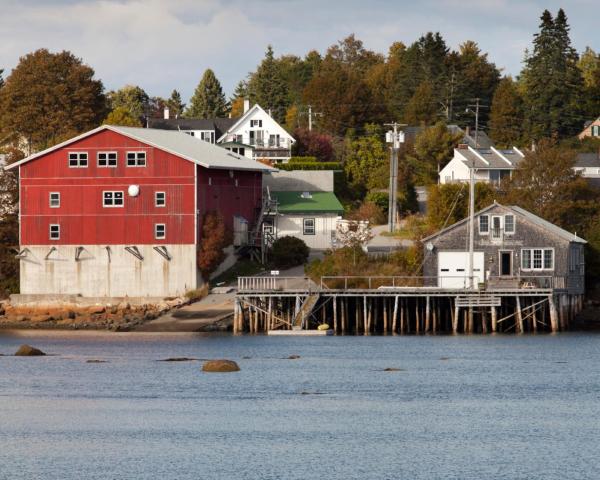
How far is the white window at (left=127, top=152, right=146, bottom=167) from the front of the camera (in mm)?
89188

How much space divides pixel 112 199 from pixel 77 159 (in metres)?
3.09

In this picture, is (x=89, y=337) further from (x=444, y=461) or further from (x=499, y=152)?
(x=499, y=152)

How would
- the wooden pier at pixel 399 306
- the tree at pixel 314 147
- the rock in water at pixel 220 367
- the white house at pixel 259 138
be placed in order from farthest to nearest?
the tree at pixel 314 147 → the white house at pixel 259 138 → the wooden pier at pixel 399 306 → the rock in water at pixel 220 367

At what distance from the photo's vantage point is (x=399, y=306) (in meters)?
82.6

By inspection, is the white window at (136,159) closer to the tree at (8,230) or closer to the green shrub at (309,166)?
the tree at (8,230)

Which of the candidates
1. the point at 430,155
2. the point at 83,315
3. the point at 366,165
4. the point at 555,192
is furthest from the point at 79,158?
the point at 430,155

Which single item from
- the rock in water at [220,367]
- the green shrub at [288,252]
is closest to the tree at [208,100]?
the green shrub at [288,252]

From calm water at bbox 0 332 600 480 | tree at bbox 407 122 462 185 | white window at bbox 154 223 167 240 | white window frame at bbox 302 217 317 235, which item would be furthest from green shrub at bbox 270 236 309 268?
tree at bbox 407 122 462 185

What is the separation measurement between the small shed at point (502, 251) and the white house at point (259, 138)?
128 ft

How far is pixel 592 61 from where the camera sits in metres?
174

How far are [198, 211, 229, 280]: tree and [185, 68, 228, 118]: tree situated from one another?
82.1 metres

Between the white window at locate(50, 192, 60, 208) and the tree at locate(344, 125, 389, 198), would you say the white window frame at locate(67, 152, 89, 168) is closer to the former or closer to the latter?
the white window at locate(50, 192, 60, 208)

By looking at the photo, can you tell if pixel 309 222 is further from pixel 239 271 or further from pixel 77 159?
pixel 77 159

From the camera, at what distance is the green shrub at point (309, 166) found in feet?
368
